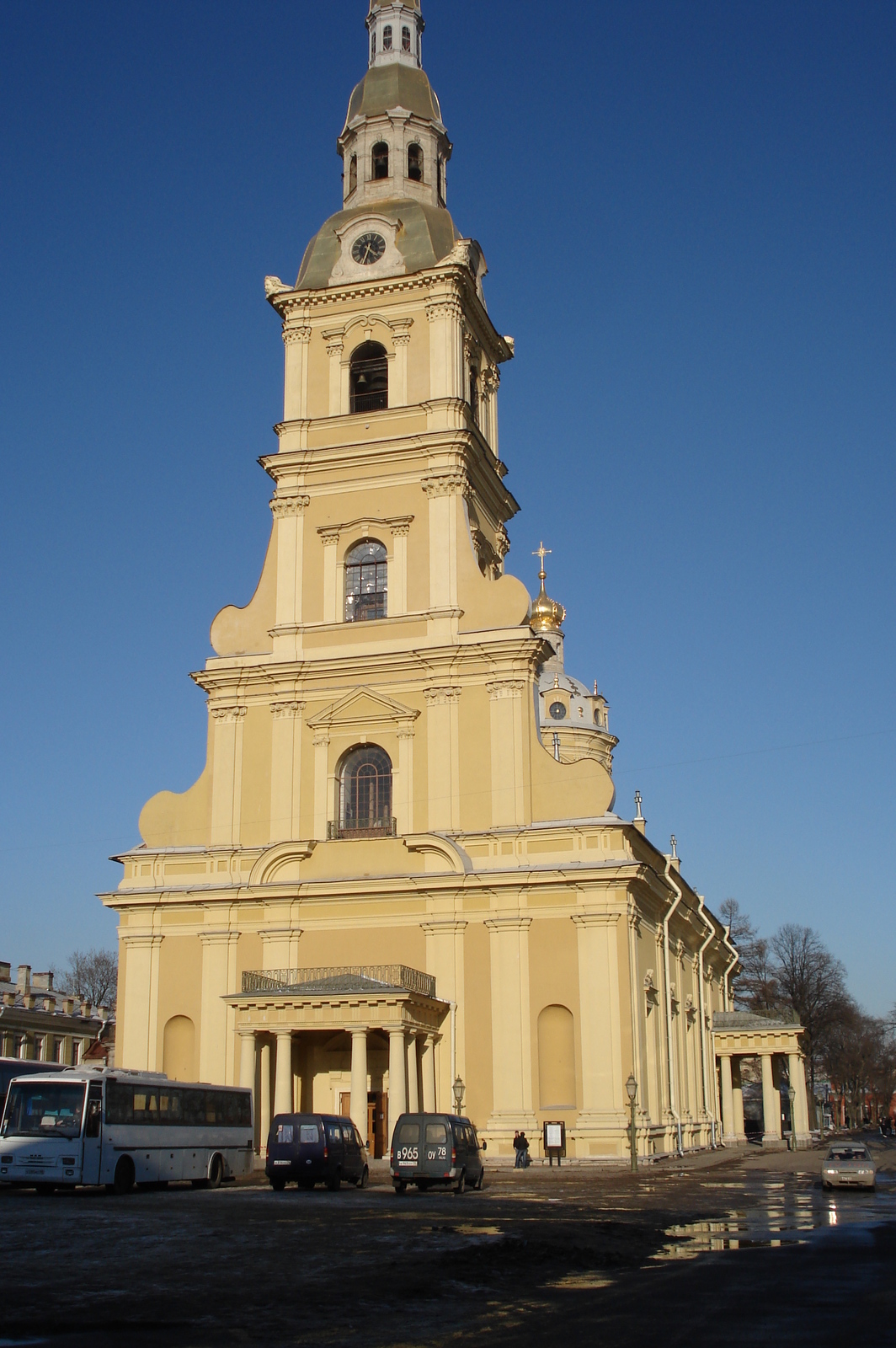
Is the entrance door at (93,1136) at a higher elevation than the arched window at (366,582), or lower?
lower

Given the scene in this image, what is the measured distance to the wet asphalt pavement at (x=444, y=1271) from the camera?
1034 cm

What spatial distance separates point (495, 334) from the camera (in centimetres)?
4812

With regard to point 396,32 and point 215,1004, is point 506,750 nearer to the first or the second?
point 215,1004

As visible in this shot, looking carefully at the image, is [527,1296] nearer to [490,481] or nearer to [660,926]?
[660,926]

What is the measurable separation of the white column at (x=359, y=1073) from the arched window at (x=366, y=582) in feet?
42.3

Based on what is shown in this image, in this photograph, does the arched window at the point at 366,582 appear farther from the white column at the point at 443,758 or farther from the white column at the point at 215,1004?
the white column at the point at 215,1004

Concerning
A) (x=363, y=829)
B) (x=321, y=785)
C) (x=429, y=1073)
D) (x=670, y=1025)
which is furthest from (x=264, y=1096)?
(x=670, y=1025)

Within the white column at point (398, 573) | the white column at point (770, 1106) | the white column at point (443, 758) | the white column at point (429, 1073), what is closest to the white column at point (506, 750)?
the white column at point (443, 758)

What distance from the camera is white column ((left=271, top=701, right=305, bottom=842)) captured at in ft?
131

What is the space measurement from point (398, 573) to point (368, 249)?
11.8 m

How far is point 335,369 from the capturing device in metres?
44.6

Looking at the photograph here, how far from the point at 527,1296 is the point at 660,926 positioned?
102 feet

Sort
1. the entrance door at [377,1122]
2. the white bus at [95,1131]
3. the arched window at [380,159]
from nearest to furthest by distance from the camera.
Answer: the white bus at [95,1131]
the entrance door at [377,1122]
the arched window at [380,159]

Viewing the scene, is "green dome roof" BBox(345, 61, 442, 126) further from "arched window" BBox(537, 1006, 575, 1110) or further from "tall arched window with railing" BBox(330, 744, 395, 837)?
"arched window" BBox(537, 1006, 575, 1110)
